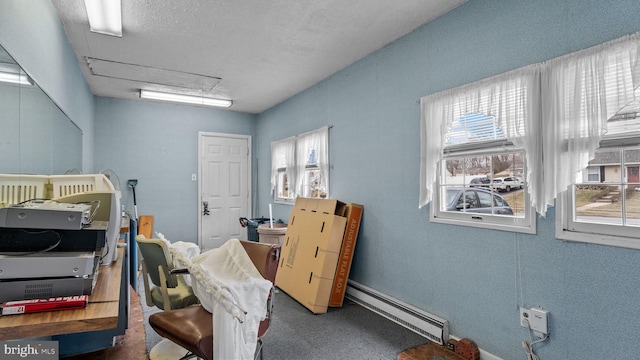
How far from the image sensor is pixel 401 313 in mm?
3070

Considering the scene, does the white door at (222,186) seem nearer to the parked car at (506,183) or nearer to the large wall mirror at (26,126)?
the large wall mirror at (26,126)

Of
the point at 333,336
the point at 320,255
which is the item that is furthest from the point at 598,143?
the point at 320,255

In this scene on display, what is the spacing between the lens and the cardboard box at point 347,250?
361 centimetres

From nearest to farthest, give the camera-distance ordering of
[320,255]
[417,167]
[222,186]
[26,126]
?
1. [26,126]
2. [417,167]
3. [320,255]
4. [222,186]

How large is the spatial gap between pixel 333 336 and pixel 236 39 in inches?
117

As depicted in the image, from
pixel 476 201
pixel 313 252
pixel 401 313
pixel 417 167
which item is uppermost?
pixel 417 167

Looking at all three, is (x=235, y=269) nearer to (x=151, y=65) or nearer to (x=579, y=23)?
(x=579, y=23)

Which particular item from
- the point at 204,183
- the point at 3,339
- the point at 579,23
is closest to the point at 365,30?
the point at 579,23

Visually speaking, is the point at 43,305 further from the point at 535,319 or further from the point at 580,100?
the point at 580,100

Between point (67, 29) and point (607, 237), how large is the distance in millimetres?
4429

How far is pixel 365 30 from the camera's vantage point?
3084 millimetres

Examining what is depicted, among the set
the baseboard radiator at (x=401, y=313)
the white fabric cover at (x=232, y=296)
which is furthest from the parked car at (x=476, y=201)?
the white fabric cover at (x=232, y=296)

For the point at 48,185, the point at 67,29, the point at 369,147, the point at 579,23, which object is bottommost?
the point at 48,185

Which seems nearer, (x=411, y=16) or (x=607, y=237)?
(x=607, y=237)
